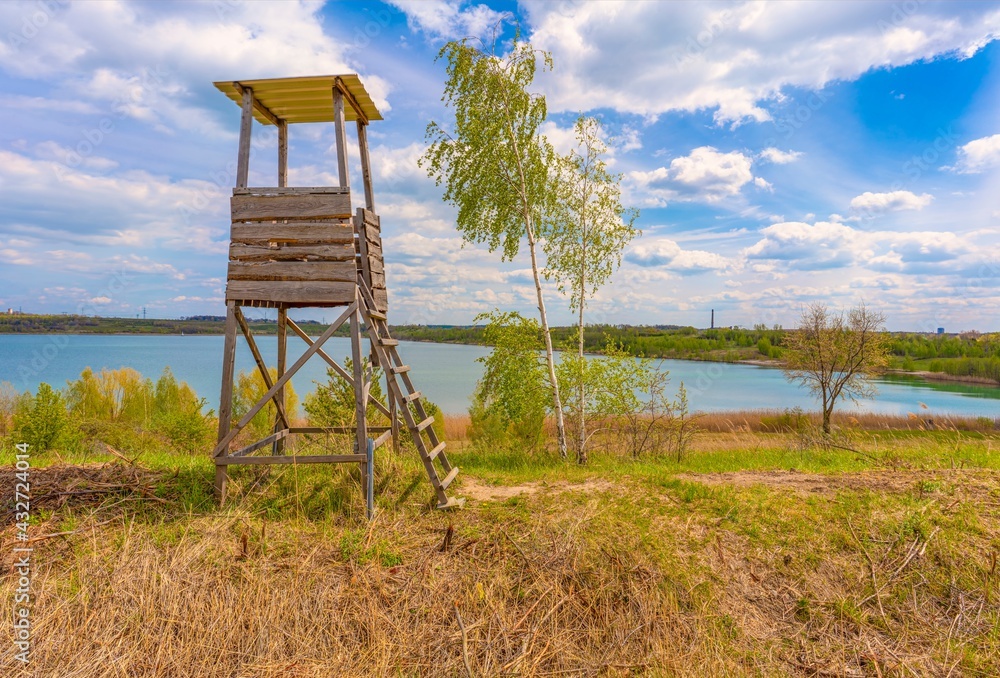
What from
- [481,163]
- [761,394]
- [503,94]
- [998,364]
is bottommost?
[761,394]

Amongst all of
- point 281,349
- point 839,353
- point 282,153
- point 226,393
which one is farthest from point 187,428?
point 839,353

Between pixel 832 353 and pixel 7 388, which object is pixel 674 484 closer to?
pixel 832 353

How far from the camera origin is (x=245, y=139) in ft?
26.0

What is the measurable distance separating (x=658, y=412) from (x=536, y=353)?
443cm

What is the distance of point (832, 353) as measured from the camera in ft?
85.1

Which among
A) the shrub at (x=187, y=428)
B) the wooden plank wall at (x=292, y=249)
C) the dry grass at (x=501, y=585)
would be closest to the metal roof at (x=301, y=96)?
the wooden plank wall at (x=292, y=249)

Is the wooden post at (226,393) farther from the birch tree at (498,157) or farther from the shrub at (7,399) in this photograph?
the shrub at (7,399)

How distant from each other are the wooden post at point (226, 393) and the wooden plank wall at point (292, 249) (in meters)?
0.32

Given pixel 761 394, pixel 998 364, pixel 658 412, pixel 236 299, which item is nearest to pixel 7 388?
pixel 236 299

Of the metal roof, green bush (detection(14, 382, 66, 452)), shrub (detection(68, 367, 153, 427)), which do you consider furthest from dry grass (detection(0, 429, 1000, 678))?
shrub (detection(68, 367, 153, 427))

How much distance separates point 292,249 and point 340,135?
192 centimetres

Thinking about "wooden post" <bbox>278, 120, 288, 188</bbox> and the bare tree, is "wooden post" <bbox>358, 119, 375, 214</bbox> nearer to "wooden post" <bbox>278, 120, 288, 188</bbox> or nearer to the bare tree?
"wooden post" <bbox>278, 120, 288, 188</bbox>

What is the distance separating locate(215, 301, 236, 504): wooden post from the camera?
7438 millimetres

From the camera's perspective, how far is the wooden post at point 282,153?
29.8ft
